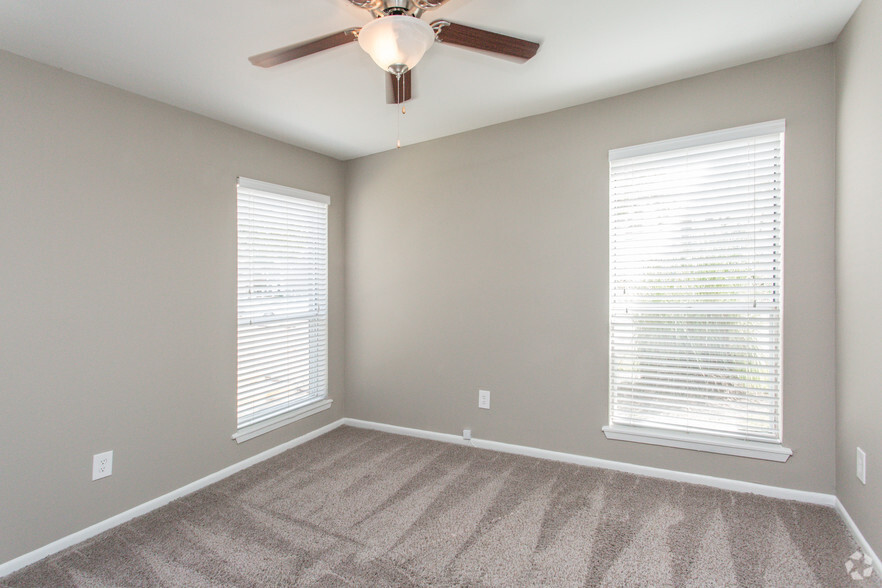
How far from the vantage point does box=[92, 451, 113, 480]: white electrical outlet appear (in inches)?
88.7

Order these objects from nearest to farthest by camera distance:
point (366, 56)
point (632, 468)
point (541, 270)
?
point (366, 56), point (632, 468), point (541, 270)

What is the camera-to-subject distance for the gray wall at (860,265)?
176cm

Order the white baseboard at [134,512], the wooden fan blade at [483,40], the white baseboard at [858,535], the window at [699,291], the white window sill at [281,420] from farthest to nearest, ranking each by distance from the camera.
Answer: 1. the white window sill at [281,420]
2. the window at [699,291]
3. the white baseboard at [134,512]
4. the white baseboard at [858,535]
5. the wooden fan blade at [483,40]

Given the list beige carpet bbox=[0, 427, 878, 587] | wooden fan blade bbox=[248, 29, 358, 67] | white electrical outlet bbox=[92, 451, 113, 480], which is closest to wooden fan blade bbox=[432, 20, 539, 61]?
wooden fan blade bbox=[248, 29, 358, 67]

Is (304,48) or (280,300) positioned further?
(280,300)

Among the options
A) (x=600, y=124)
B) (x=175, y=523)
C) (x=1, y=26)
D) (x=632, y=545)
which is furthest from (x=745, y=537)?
(x=1, y=26)

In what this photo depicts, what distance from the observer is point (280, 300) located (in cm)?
336

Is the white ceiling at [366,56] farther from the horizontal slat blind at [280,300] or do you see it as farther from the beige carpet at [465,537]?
the beige carpet at [465,537]

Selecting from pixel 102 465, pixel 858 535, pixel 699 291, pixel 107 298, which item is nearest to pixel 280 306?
pixel 107 298

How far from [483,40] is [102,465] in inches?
111

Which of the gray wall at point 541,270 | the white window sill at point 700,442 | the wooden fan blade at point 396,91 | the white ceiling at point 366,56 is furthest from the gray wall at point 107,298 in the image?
the white window sill at point 700,442

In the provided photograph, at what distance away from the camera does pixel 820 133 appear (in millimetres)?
2232

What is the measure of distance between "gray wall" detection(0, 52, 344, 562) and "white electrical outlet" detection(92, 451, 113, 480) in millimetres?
31

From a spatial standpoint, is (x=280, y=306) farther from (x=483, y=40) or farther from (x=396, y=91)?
(x=483, y=40)
